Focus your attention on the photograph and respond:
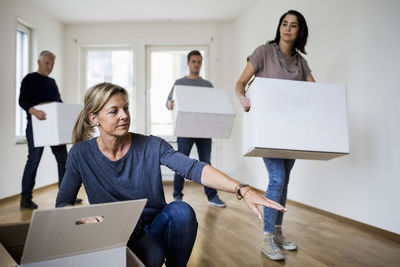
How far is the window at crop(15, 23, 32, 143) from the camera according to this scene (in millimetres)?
3721

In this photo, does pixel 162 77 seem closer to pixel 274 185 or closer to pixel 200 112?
pixel 200 112

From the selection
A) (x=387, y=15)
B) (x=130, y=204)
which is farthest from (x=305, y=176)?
(x=130, y=204)

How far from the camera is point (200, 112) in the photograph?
7.93ft

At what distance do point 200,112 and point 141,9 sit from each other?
2383mm

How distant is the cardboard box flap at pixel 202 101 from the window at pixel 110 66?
8.09ft

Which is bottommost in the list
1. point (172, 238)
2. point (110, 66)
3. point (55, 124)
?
point (172, 238)

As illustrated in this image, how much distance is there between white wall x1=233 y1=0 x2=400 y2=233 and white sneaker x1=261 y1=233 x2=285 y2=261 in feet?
2.82

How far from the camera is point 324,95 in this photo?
5.03 ft

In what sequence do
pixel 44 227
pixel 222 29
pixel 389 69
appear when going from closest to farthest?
pixel 44 227
pixel 389 69
pixel 222 29

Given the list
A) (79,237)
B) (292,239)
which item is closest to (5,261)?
(79,237)

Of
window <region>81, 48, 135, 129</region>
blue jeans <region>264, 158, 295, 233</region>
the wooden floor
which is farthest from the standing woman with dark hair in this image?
window <region>81, 48, 135, 129</region>

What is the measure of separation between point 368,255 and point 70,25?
14.9 ft

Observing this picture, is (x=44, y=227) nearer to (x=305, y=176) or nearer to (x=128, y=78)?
(x=305, y=176)

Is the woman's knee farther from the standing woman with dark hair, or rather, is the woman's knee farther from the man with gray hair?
the man with gray hair
